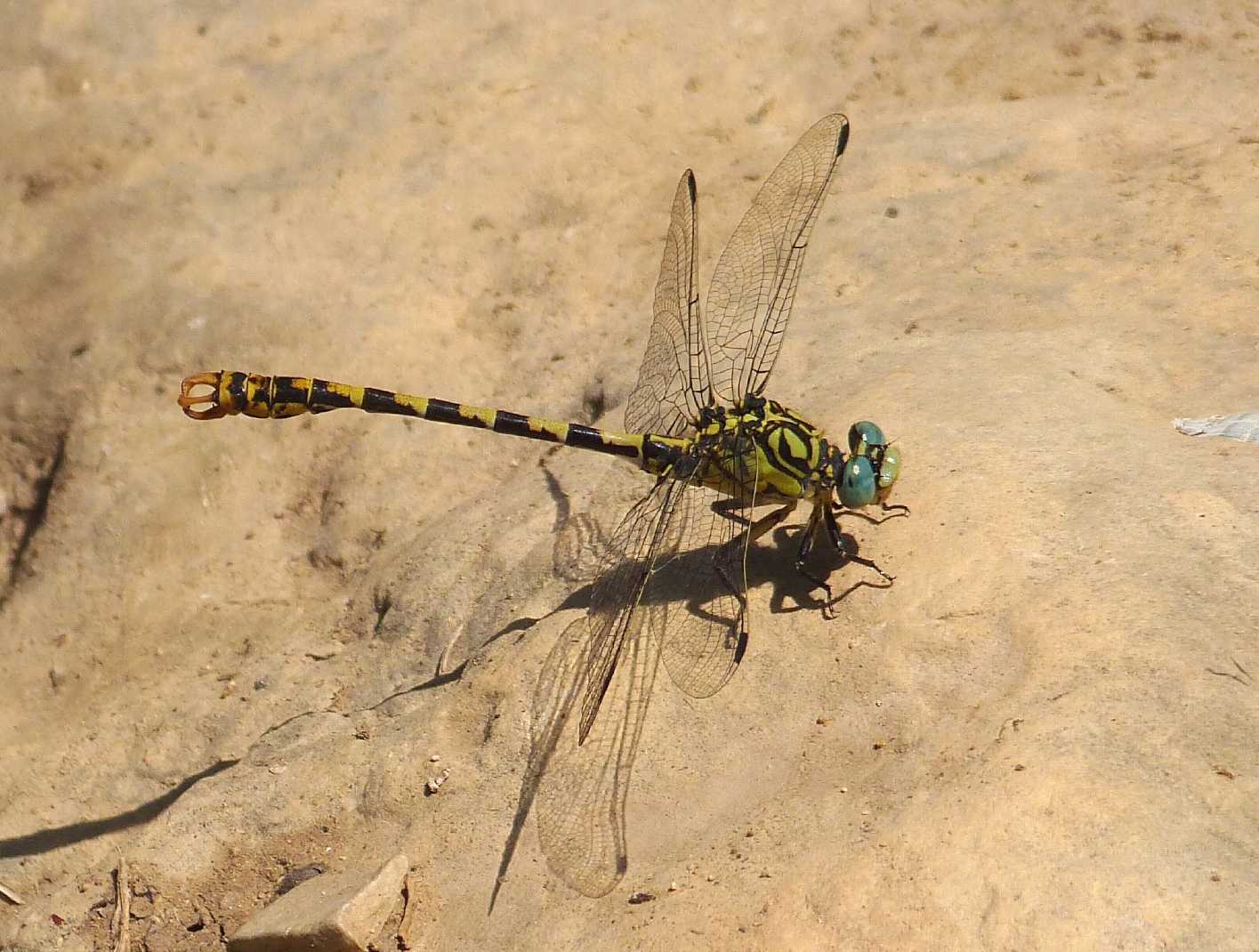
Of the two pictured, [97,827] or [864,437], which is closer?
[864,437]

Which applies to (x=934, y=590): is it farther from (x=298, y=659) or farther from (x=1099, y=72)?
(x=1099, y=72)

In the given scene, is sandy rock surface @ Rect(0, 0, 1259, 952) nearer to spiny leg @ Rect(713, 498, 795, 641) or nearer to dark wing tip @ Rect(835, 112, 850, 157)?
spiny leg @ Rect(713, 498, 795, 641)

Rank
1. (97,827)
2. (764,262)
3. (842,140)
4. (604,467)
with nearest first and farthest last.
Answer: (842,140) < (97,827) < (764,262) < (604,467)

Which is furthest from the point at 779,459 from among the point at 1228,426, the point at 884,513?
the point at 1228,426

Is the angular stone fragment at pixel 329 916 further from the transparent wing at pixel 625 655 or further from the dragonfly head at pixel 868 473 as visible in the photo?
the dragonfly head at pixel 868 473

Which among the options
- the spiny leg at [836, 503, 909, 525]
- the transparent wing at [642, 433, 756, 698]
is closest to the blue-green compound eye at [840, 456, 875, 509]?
the spiny leg at [836, 503, 909, 525]

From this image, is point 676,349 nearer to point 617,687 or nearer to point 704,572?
point 704,572
